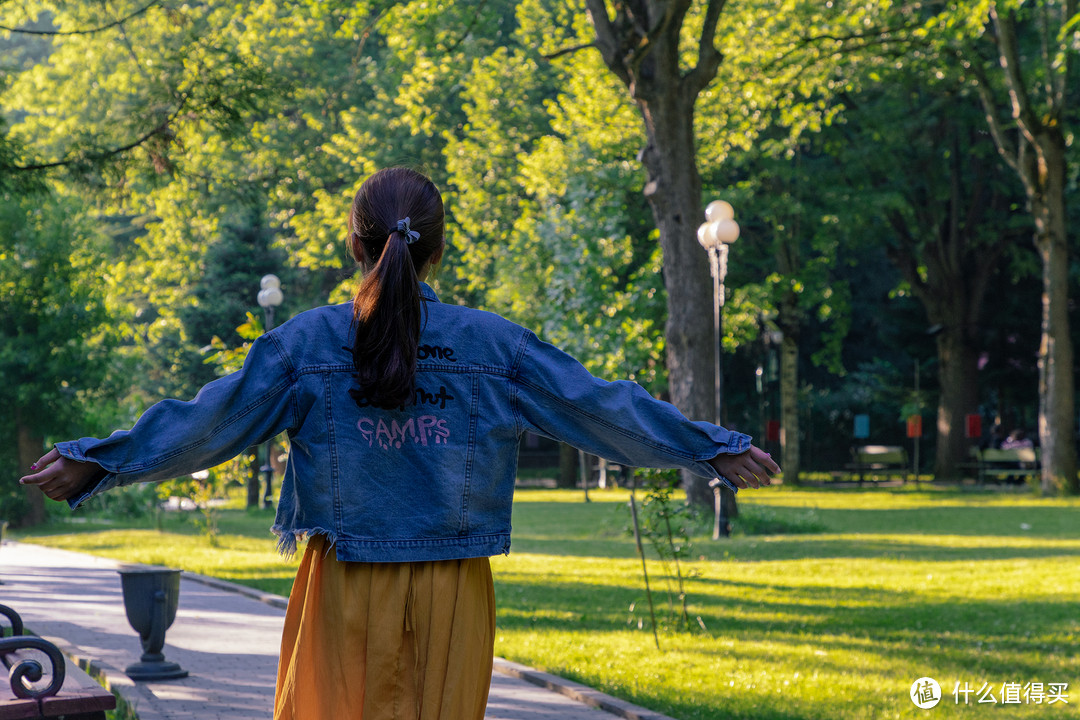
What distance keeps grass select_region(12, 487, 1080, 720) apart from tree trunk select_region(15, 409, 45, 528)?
20.9ft

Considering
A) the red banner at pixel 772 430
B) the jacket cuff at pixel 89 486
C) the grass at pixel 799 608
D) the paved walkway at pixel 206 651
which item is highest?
the red banner at pixel 772 430

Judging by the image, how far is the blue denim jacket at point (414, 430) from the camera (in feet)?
8.72

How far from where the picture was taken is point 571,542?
18.3 meters

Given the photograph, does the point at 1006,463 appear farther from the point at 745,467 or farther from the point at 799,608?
the point at 745,467

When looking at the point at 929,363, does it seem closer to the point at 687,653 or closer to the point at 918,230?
the point at 918,230

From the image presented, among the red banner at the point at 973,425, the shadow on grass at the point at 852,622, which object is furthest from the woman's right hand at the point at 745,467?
Answer: the red banner at the point at 973,425

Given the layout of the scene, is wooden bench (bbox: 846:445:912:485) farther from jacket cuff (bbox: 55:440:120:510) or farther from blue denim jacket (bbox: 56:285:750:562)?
jacket cuff (bbox: 55:440:120:510)

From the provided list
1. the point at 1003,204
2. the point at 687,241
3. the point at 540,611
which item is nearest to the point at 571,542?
the point at 687,241

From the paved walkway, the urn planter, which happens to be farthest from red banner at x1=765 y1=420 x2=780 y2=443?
the urn planter

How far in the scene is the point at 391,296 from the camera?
2.65 meters

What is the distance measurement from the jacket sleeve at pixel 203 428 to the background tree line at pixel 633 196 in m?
13.8

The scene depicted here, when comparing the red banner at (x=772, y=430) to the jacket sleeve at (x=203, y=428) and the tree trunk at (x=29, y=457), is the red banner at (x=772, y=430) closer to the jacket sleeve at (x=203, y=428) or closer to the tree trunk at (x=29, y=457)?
the tree trunk at (x=29, y=457)

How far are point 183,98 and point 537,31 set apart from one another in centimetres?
2468

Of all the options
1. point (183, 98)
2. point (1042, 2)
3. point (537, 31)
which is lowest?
point (183, 98)
